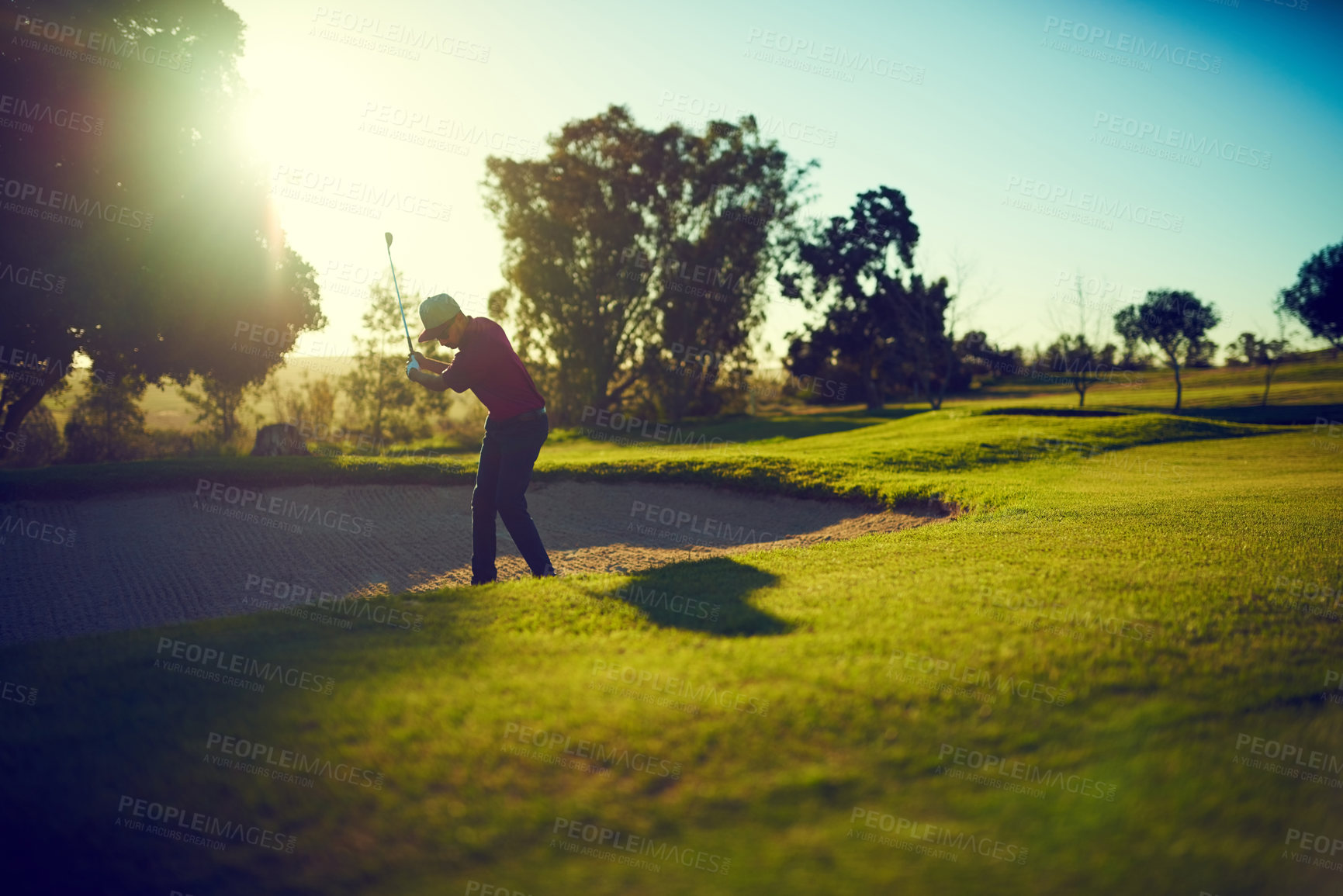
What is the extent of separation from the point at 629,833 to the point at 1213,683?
331 centimetres

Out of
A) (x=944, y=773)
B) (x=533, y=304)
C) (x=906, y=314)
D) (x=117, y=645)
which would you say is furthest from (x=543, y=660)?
(x=906, y=314)

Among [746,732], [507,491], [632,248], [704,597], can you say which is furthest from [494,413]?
[632,248]

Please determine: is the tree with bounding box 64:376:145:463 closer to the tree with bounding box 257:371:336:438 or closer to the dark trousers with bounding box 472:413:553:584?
the tree with bounding box 257:371:336:438

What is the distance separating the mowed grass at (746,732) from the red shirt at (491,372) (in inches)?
73.8

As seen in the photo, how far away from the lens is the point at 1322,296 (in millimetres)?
61344

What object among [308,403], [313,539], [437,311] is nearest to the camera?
[437,311]

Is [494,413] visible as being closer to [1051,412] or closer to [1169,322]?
[1051,412]

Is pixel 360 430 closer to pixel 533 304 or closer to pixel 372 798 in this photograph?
pixel 533 304

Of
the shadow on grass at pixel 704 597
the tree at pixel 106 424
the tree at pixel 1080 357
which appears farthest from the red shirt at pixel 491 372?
the tree at pixel 1080 357

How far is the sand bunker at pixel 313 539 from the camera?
9.02m

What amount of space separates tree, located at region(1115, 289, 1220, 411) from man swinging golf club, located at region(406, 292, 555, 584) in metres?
47.2

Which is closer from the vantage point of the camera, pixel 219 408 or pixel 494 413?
pixel 494 413

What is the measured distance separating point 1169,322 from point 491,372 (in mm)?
52538

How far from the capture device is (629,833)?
2.97 m
